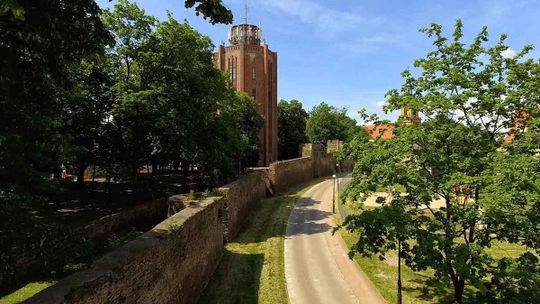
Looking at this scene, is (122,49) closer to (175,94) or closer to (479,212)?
(175,94)

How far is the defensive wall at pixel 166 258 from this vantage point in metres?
9.45

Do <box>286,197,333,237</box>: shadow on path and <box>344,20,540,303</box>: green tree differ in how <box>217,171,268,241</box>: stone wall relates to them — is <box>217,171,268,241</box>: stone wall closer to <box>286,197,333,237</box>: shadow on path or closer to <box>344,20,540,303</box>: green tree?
<box>286,197,333,237</box>: shadow on path

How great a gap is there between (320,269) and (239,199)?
9404 mm

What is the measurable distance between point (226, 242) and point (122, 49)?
14945 millimetres

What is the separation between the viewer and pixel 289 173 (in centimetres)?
5212

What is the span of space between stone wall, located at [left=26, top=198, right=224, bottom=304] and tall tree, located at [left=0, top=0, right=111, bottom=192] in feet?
13.5

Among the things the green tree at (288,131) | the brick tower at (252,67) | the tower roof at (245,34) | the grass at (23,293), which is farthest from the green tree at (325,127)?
the grass at (23,293)

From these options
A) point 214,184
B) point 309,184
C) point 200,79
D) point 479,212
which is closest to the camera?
point 479,212

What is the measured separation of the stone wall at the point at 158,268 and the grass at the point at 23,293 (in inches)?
200

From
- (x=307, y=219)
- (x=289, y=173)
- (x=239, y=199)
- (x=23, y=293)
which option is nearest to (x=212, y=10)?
(x=23, y=293)

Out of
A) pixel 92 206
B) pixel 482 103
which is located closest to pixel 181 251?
pixel 482 103

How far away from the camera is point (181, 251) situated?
15953 millimetres

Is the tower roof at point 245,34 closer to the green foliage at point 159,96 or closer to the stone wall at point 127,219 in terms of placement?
the green foliage at point 159,96

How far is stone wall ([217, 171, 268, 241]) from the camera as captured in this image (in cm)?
2672
